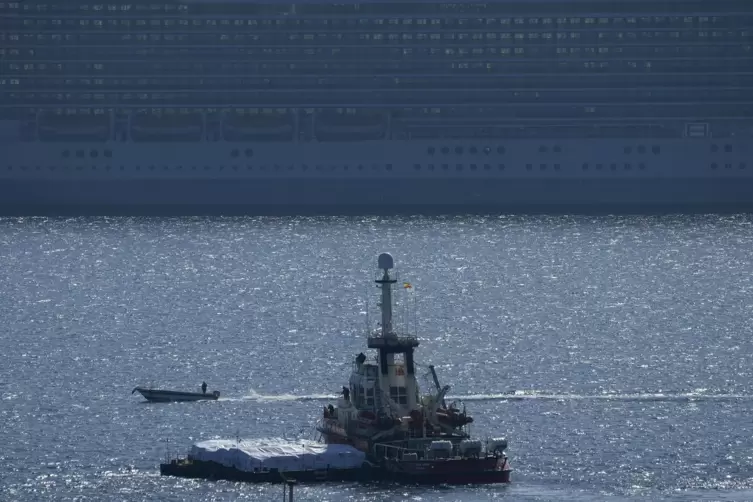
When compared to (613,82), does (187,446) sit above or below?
below

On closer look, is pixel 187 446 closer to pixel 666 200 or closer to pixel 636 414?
pixel 636 414

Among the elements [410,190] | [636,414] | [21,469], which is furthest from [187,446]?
[410,190]

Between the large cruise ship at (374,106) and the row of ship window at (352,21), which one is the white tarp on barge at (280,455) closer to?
the large cruise ship at (374,106)

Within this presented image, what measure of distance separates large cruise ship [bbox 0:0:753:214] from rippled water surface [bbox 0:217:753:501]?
2.52 meters

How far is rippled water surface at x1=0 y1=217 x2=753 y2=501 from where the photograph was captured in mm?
59500

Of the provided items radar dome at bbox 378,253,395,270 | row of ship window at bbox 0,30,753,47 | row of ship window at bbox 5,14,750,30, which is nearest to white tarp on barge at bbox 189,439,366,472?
radar dome at bbox 378,253,395,270

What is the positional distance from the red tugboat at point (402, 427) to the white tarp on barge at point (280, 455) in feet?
1.99

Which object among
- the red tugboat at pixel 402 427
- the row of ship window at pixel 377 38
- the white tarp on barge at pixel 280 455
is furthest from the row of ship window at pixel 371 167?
the white tarp on barge at pixel 280 455

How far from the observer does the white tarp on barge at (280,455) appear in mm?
57094

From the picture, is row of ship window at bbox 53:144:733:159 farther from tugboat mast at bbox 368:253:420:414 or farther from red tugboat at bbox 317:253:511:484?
tugboat mast at bbox 368:253:420:414

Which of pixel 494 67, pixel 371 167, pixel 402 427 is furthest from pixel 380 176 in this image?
pixel 402 427

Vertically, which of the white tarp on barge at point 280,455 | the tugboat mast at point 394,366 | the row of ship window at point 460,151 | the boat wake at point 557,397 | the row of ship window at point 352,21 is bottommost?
the boat wake at point 557,397

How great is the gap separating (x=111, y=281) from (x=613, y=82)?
45728 mm

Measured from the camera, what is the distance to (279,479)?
56.8 m
